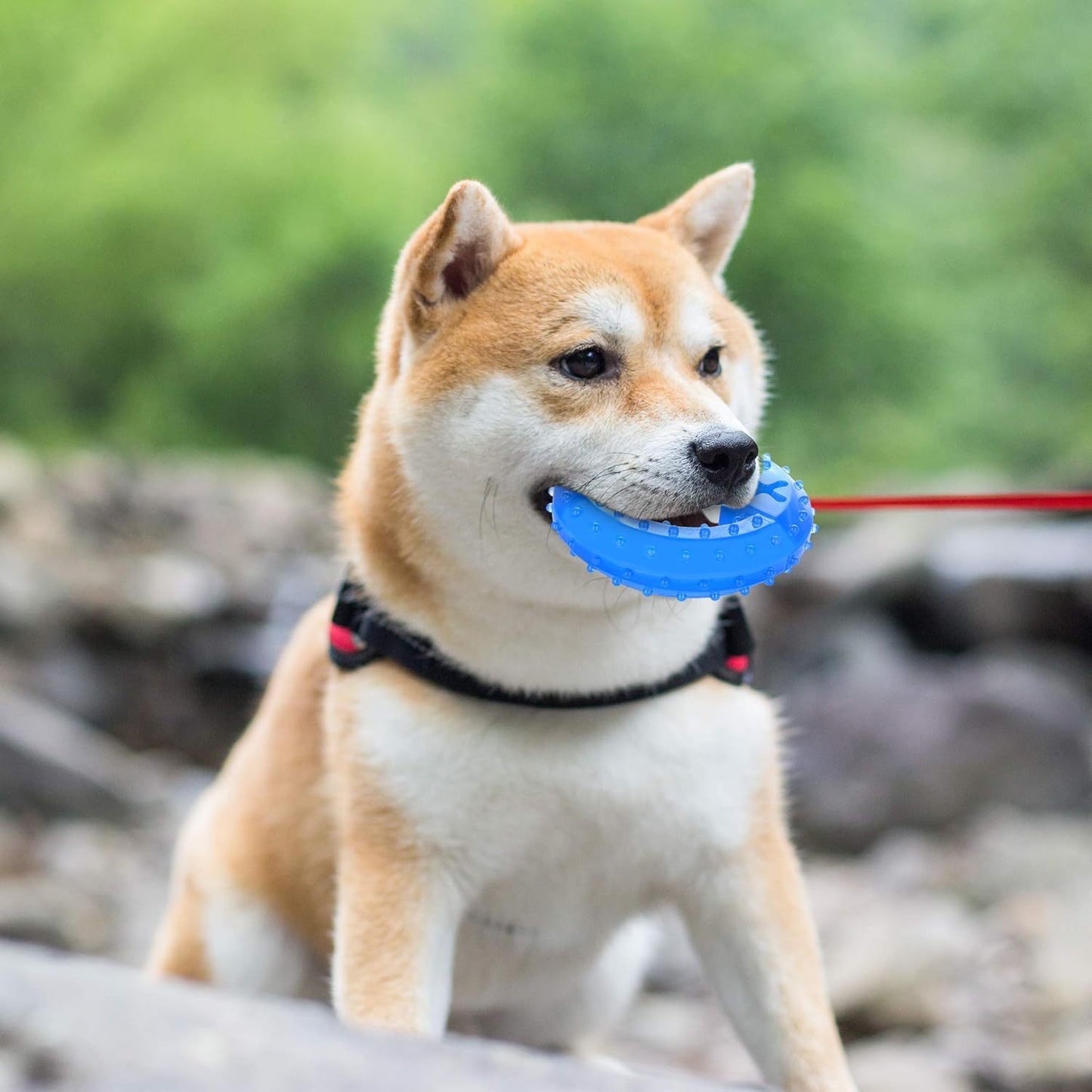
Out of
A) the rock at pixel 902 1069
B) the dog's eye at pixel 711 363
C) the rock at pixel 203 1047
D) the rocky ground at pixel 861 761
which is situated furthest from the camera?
the rocky ground at pixel 861 761

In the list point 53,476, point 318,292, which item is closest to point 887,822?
point 53,476

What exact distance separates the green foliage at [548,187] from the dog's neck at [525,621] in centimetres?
1298

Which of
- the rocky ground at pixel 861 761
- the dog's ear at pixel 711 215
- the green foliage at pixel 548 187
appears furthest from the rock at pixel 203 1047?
the green foliage at pixel 548 187

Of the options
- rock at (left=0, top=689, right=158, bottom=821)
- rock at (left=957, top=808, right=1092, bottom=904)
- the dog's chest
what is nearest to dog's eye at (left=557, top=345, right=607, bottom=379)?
the dog's chest

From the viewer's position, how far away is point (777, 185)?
1755 cm

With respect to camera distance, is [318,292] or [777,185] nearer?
[777,185]

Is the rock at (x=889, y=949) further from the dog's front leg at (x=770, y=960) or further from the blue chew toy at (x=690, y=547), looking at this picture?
the blue chew toy at (x=690, y=547)

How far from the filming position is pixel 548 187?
17984 mm

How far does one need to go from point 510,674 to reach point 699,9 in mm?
18778

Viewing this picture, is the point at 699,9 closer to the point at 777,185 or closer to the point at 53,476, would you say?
the point at 777,185

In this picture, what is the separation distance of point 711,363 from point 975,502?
1.70ft

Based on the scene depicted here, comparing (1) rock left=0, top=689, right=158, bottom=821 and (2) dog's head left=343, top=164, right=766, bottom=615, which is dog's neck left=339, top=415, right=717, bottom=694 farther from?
(1) rock left=0, top=689, right=158, bottom=821

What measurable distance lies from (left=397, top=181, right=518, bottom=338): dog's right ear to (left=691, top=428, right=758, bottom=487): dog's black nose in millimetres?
565

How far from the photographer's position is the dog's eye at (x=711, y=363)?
248 cm
